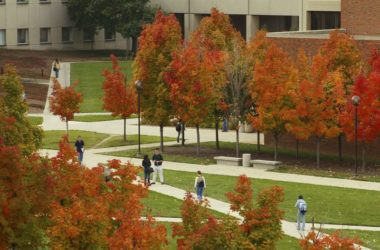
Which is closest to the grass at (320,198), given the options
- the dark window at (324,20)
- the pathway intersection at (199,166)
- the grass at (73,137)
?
the pathway intersection at (199,166)

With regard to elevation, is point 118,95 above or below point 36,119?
above

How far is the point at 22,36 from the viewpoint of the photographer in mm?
108688

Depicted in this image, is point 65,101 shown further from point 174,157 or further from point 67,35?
point 67,35

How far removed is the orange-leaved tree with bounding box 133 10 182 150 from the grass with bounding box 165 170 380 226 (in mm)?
7039

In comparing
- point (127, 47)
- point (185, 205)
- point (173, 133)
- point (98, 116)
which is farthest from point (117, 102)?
point (127, 47)

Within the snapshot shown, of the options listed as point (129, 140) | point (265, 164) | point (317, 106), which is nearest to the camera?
point (317, 106)

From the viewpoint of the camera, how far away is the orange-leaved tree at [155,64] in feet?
210

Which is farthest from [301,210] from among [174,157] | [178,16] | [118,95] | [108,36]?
[108,36]

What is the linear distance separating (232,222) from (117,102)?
36.1 metres

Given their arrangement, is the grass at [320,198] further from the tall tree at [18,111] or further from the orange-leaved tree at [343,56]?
the orange-leaved tree at [343,56]

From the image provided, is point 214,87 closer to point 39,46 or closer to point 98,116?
point 98,116

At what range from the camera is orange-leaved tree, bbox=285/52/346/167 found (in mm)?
58438

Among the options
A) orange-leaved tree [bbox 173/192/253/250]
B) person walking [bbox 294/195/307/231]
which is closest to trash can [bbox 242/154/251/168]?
person walking [bbox 294/195/307/231]

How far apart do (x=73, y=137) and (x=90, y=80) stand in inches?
961
